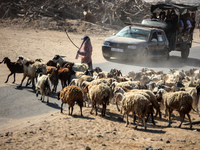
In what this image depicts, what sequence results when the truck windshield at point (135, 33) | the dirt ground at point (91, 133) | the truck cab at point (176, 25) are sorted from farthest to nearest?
the truck cab at point (176, 25) < the truck windshield at point (135, 33) < the dirt ground at point (91, 133)

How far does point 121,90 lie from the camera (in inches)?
373

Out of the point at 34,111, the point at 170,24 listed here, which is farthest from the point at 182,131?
the point at 170,24

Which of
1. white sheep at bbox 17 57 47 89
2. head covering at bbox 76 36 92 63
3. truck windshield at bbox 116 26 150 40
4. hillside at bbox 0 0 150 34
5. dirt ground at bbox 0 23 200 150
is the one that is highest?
hillside at bbox 0 0 150 34

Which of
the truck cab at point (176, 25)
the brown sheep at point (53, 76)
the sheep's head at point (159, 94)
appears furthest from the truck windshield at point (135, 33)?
the sheep's head at point (159, 94)

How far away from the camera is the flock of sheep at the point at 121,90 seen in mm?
8148

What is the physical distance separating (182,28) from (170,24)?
852 millimetres

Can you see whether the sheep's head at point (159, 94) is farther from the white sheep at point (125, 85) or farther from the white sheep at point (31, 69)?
the white sheep at point (31, 69)

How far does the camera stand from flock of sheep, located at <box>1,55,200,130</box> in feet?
26.7

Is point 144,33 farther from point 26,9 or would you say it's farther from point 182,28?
point 26,9

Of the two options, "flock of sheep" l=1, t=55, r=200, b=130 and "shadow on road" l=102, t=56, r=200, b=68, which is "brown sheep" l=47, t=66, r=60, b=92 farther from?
"shadow on road" l=102, t=56, r=200, b=68

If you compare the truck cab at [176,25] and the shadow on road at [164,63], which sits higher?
the truck cab at [176,25]

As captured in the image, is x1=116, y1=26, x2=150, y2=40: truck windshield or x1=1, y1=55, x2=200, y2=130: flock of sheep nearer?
x1=1, y1=55, x2=200, y2=130: flock of sheep

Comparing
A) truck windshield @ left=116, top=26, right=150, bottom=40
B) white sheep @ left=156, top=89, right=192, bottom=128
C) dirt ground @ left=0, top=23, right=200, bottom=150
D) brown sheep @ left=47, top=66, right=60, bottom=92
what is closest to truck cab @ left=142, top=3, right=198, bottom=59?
truck windshield @ left=116, top=26, right=150, bottom=40

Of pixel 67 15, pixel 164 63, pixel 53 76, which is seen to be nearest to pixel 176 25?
pixel 164 63
